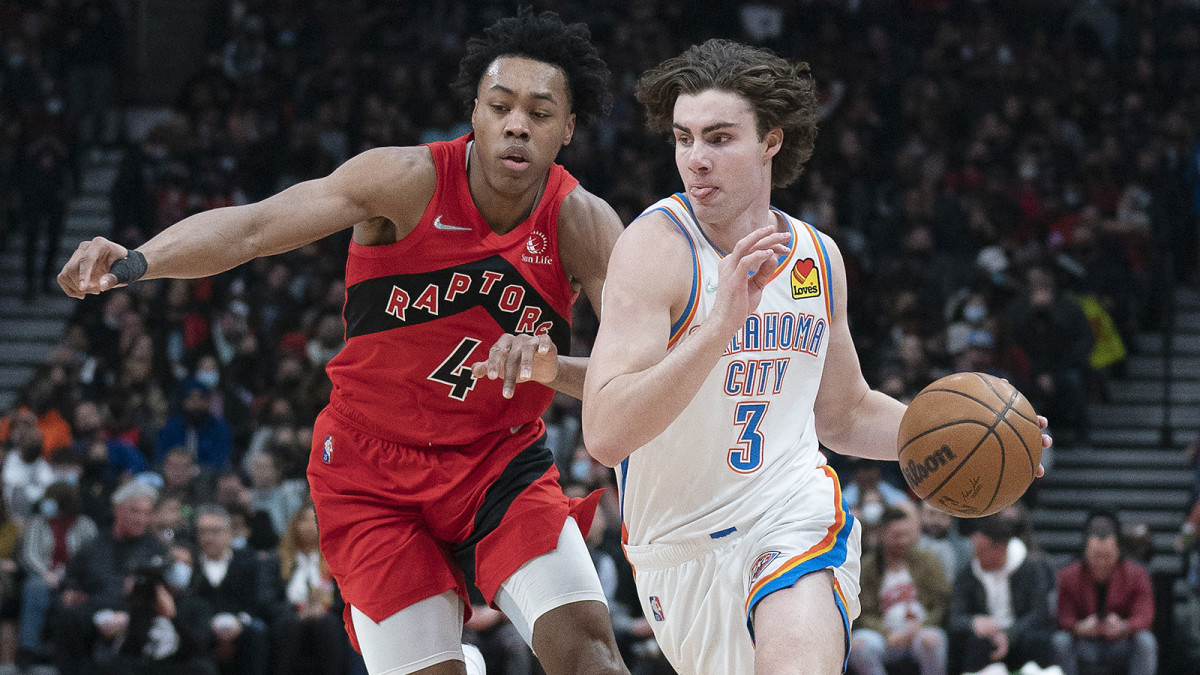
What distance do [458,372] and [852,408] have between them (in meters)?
1.28

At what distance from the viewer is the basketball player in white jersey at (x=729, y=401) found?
3791 mm

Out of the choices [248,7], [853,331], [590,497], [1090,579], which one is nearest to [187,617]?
[590,497]

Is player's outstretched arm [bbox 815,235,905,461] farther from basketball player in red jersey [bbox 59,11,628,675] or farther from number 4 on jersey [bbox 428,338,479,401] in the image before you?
number 4 on jersey [bbox 428,338,479,401]

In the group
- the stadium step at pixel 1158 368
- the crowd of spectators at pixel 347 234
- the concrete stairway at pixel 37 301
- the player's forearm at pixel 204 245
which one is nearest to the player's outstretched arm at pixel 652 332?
the player's forearm at pixel 204 245

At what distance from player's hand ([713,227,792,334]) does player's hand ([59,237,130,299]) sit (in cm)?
165

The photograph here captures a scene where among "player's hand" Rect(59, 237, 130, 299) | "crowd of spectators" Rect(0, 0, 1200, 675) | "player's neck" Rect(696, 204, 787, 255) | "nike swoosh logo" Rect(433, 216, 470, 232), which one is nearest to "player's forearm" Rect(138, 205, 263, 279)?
"player's hand" Rect(59, 237, 130, 299)

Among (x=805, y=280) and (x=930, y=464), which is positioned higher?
(x=805, y=280)

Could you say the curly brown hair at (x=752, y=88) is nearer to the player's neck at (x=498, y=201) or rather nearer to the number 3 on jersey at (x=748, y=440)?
the player's neck at (x=498, y=201)

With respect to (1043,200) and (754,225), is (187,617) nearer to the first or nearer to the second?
(754,225)

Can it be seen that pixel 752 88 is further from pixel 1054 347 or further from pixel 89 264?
pixel 1054 347

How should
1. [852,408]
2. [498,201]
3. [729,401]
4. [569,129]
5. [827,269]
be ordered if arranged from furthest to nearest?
[569,129] < [498,201] < [852,408] < [827,269] < [729,401]

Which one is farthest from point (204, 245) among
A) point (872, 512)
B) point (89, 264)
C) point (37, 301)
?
point (37, 301)

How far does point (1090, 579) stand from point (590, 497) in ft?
18.2

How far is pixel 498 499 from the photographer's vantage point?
455 cm
